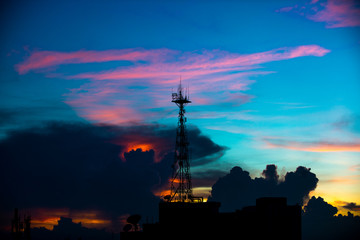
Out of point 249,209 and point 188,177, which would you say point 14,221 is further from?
point 249,209

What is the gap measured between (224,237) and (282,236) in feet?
44.3

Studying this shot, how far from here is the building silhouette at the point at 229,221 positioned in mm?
110375

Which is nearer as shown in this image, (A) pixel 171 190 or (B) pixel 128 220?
(A) pixel 171 190

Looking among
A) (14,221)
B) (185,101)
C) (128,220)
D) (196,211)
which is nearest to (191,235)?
(196,211)

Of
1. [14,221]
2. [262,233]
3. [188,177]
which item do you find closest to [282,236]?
[262,233]

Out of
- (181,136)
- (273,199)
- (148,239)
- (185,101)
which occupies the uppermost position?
(185,101)

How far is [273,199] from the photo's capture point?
363ft

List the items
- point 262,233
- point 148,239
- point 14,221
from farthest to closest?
1. point 14,221
2. point 148,239
3. point 262,233

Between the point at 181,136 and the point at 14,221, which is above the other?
the point at 181,136

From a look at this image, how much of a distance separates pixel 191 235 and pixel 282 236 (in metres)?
20.0

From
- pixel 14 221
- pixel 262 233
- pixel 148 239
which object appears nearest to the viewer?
pixel 262 233

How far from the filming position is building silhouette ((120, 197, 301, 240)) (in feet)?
362

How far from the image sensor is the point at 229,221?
11656 cm

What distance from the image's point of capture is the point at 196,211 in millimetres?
115125
